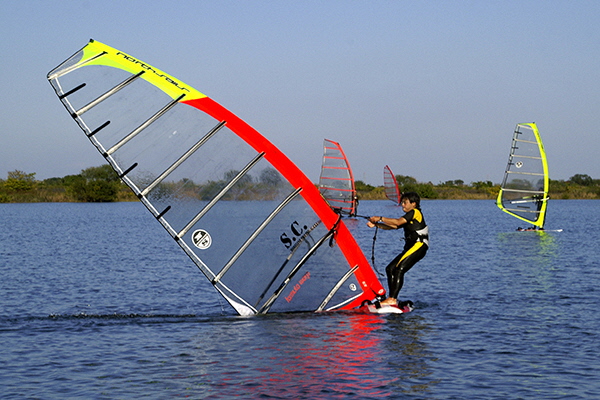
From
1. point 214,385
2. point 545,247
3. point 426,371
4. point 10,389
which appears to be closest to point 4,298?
point 10,389

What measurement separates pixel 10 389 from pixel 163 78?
151 inches

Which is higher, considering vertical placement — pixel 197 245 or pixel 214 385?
pixel 197 245

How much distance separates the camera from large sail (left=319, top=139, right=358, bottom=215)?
3409 cm

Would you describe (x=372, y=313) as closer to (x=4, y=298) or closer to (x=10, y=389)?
(x=10, y=389)

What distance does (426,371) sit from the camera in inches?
262

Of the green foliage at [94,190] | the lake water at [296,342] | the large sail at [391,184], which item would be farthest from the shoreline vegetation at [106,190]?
the lake water at [296,342]

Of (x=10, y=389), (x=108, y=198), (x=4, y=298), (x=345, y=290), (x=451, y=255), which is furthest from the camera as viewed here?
(x=108, y=198)

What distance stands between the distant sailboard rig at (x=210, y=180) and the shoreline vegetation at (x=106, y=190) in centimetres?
6658

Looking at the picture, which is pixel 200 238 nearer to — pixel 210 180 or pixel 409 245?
pixel 210 180

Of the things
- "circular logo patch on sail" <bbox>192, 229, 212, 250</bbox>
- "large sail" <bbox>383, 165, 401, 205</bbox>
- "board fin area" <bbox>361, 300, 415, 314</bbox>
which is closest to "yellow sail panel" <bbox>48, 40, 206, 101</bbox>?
"circular logo patch on sail" <bbox>192, 229, 212, 250</bbox>

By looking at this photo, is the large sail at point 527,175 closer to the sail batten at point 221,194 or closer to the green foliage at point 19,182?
the sail batten at point 221,194

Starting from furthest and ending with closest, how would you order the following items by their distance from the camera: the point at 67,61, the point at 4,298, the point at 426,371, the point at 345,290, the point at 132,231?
the point at 132,231 → the point at 4,298 → the point at 345,290 → the point at 67,61 → the point at 426,371

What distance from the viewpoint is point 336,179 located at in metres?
34.4

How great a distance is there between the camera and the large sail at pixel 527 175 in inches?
1093
